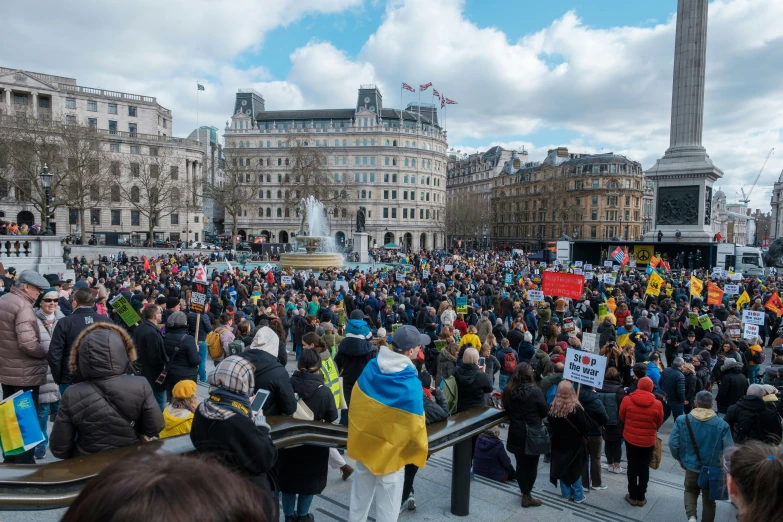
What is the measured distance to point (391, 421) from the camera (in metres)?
4.20

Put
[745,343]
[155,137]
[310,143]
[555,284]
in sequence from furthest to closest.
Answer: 1. [310,143]
2. [155,137]
3. [555,284]
4. [745,343]

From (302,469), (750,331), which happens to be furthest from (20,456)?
Answer: (750,331)

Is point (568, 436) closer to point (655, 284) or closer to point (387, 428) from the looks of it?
point (387, 428)

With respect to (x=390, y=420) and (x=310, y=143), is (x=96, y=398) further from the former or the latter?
(x=310, y=143)

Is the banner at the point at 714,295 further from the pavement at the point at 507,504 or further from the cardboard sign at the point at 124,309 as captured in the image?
the cardboard sign at the point at 124,309

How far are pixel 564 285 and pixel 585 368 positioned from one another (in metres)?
9.76

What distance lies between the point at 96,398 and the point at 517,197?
101265 millimetres

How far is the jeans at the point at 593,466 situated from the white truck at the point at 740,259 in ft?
118

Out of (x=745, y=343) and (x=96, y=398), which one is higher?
(x=96, y=398)

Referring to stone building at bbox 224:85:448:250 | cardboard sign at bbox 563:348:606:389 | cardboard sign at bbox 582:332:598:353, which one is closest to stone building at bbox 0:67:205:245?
stone building at bbox 224:85:448:250

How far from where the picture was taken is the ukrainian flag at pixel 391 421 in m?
4.18

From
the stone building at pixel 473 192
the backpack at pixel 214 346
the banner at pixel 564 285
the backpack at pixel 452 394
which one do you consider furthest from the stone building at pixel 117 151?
the backpack at pixel 452 394

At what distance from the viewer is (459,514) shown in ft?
17.4

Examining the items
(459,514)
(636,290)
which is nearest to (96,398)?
(459,514)
